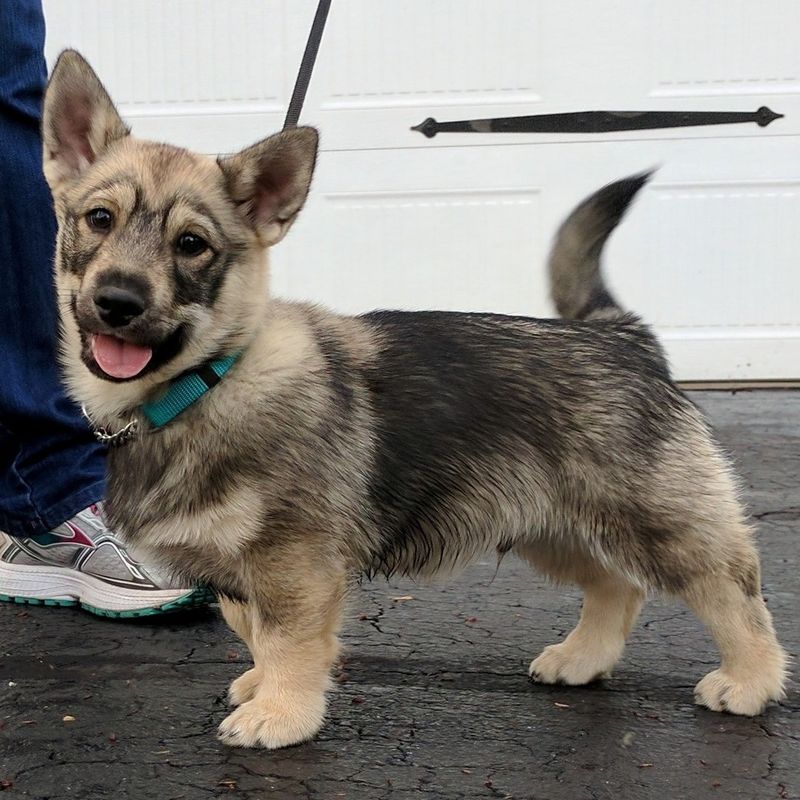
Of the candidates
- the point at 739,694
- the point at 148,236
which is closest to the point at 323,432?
the point at 148,236

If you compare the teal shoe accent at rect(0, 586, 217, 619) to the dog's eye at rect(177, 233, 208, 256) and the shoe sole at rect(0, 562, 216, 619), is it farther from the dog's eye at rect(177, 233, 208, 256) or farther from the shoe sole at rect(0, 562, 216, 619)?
the dog's eye at rect(177, 233, 208, 256)

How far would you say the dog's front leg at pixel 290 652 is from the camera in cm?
249

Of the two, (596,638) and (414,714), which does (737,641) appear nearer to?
(596,638)

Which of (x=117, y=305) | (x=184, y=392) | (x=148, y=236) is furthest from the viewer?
(x=184, y=392)

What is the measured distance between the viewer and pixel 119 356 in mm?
2457

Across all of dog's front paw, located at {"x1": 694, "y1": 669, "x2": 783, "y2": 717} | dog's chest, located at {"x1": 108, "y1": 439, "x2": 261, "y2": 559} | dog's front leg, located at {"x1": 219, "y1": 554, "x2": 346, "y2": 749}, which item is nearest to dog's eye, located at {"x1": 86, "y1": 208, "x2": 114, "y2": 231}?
dog's chest, located at {"x1": 108, "y1": 439, "x2": 261, "y2": 559}

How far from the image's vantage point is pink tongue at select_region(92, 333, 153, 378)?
8.04ft

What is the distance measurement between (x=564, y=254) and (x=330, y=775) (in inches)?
57.8

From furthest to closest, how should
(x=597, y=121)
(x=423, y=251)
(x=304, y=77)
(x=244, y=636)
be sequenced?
(x=423, y=251), (x=597, y=121), (x=304, y=77), (x=244, y=636)

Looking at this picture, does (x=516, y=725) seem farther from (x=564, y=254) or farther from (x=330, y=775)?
(x=564, y=254)

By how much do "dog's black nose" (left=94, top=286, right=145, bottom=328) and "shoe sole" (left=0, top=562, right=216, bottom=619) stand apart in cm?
107

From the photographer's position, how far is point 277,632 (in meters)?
2.51

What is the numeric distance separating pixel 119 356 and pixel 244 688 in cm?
85

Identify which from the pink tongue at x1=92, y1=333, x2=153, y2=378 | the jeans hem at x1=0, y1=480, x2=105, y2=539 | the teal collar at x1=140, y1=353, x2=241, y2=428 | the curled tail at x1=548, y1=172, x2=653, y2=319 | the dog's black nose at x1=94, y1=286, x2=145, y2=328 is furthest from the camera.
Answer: the jeans hem at x1=0, y1=480, x2=105, y2=539
